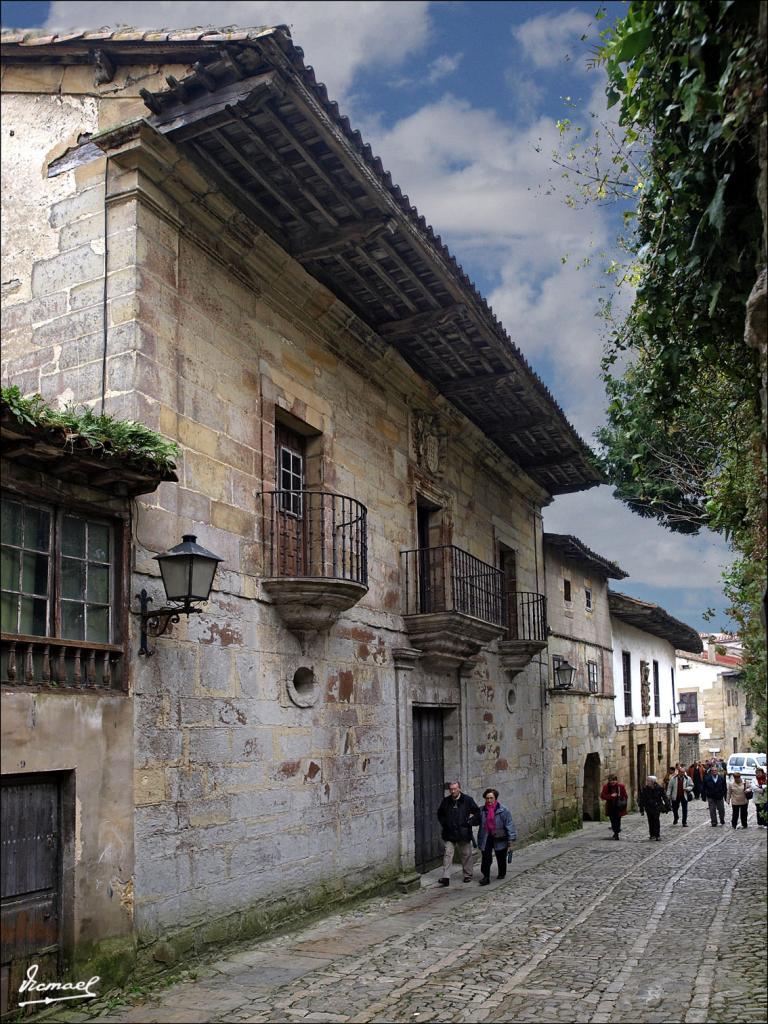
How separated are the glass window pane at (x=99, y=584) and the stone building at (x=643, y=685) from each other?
1767 centimetres

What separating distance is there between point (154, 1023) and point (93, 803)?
4.48 ft

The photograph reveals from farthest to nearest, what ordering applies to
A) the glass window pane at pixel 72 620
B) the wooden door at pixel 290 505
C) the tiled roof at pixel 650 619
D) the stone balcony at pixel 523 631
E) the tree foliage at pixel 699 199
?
the tiled roof at pixel 650 619 < the stone balcony at pixel 523 631 < the wooden door at pixel 290 505 < the glass window pane at pixel 72 620 < the tree foliage at pixel 699 199

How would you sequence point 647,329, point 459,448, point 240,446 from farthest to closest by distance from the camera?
1. point 459,448
2. point 240,446
3. point 647,329

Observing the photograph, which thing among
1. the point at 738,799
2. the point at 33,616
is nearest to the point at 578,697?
the point at 738,799

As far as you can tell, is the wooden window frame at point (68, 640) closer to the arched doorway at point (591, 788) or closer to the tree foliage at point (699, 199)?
the tree foliage at point (699, 199)

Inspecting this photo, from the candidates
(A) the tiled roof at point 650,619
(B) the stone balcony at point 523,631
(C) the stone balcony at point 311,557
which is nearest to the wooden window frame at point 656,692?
(A) the tiled roof at point 650,619

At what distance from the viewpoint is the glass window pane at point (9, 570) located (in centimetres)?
612

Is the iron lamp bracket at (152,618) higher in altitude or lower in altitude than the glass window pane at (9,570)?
lower

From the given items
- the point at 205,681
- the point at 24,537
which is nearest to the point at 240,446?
the point at 205,681

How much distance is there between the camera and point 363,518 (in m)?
9.59

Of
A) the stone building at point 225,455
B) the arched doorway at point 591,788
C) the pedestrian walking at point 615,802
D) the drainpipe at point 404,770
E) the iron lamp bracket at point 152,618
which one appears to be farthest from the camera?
the arched doorway at point 591,788

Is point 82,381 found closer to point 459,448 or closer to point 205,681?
point 205,681

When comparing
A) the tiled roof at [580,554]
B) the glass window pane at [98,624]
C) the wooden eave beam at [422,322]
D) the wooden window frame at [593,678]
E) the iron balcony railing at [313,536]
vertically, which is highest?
the wooden eave beam at [422,322]

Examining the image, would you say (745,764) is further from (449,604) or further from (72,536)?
(72,536)
